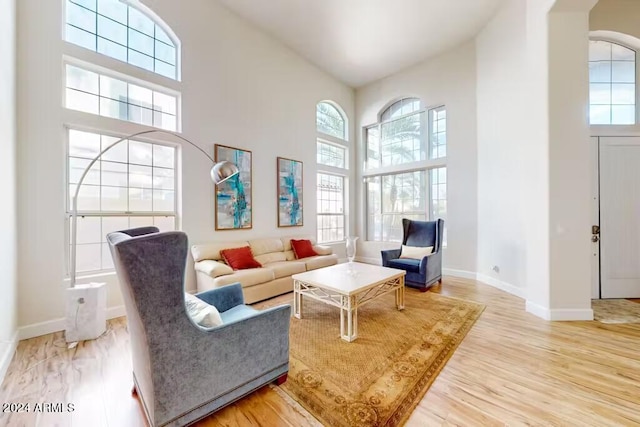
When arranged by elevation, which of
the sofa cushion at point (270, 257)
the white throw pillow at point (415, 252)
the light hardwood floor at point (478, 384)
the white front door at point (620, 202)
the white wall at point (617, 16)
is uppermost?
the white wall at point (617, 16)

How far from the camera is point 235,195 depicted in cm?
425

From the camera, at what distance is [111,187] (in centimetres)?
318

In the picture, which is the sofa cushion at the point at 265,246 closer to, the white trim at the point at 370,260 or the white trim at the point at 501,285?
the white trim at the point at 370,260

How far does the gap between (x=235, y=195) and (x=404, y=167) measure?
362 cm

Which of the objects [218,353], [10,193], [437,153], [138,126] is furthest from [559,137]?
[10,193]

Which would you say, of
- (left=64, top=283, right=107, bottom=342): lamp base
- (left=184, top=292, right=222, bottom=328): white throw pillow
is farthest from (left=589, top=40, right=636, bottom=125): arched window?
(left=64, top=283, right=107, bottom=342): lamp base

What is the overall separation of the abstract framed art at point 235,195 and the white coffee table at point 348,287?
1.74 meters

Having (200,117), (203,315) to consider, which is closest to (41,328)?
(203,315)

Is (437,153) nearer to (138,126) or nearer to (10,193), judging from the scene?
(138,126)

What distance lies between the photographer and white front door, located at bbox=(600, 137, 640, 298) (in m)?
3.45

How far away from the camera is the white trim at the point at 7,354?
1942mm

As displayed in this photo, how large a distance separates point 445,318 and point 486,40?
15.3 ft

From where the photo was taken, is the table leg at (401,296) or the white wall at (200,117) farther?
the table leg at (401,296)

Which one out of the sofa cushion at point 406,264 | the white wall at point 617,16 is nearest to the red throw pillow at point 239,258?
the sofa cushion at point 406,264
